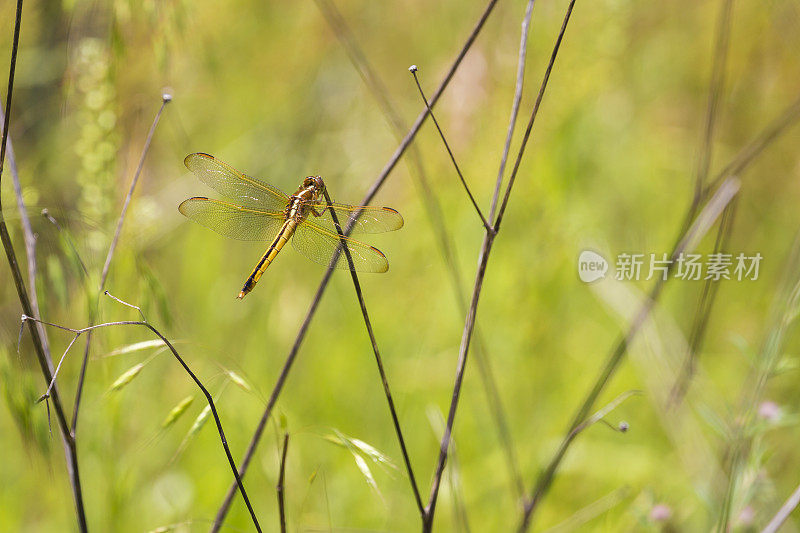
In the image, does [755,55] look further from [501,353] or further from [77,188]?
[77,188]

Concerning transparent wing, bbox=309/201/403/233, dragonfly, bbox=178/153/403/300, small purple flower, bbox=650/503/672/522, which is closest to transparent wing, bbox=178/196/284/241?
dragonfly, bbox=178/153/403/300

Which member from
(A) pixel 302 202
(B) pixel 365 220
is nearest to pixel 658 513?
(B) pixel 365 220

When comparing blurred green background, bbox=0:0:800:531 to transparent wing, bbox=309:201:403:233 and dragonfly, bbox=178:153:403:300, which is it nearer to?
dragonfly, bbox=178:153:403:300

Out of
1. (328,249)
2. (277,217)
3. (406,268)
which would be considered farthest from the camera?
(406,268)

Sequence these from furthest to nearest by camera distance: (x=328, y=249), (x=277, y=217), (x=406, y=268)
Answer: (x=406, y=268)
(x=277, y=217)
(x=328, y=249)

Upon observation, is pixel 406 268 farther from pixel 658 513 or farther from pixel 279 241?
pixel 658 513
